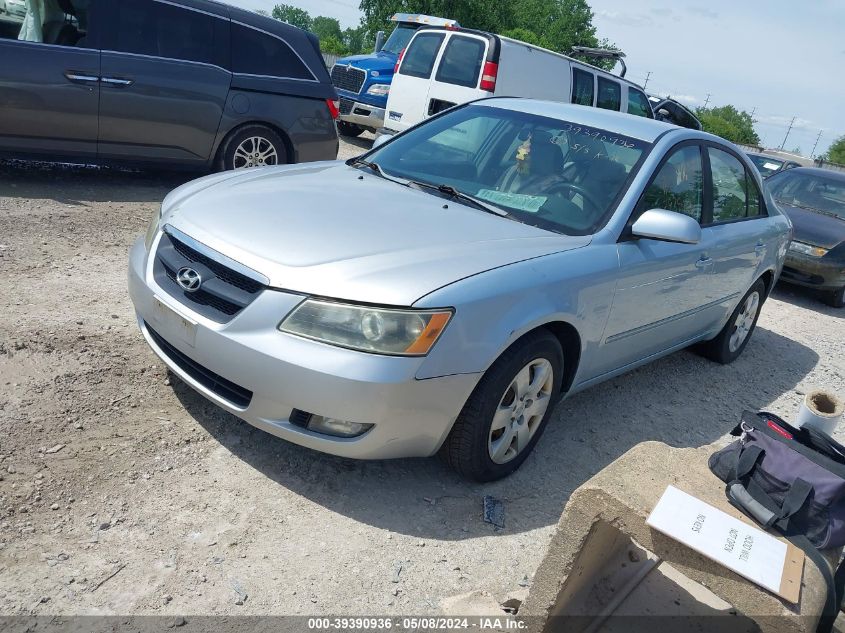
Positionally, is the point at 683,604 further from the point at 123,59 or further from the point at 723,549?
the point at 123,59

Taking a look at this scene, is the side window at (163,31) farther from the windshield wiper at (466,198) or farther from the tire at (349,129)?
the tire at (349,129)

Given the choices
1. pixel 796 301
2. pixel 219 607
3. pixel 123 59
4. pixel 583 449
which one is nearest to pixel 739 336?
pixel 583 449

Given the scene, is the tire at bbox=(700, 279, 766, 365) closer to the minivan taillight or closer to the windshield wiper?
the windshield wiper

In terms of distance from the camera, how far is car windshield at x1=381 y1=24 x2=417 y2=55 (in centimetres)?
1433

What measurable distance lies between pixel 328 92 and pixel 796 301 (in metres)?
6.09

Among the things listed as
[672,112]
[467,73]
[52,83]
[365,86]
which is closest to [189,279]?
[52,83]

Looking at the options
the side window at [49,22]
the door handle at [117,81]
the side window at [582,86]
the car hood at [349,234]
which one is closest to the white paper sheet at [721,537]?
the car hood at [349,234]

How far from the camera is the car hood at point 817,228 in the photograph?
8.78 metres

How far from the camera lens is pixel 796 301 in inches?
357

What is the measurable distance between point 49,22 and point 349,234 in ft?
15.7

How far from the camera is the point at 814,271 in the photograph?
8562 mm

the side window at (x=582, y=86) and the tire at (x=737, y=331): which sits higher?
the side window at (x=582, y=86)

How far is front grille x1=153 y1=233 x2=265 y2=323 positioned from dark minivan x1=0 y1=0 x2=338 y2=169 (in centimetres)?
386

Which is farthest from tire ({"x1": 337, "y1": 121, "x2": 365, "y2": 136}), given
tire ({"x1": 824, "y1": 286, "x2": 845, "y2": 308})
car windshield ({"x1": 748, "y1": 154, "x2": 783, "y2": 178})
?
tire ({"x1": 824, "y1": 286, "x2": 845, "y2": 308})
